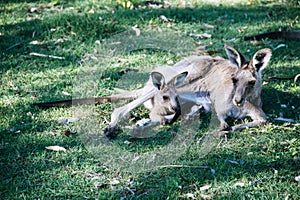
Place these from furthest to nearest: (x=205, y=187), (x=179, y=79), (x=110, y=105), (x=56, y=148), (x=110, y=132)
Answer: (x=110, y=105) → (x=179, y=79) → (x=110, y=132) → (x=56, y=148) → (x=205, y=187)

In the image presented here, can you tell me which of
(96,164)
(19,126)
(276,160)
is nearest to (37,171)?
(96,164)

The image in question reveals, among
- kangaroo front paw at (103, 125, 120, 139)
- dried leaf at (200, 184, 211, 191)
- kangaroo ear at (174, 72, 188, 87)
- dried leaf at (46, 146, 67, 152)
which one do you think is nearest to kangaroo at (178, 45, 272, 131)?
kangaroo ear at (174, 72, 188, 87)

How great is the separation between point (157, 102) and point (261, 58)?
3.29 feet

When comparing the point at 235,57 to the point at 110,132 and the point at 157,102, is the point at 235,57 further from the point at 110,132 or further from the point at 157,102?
the point at 110,132

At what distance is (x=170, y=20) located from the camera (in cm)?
739

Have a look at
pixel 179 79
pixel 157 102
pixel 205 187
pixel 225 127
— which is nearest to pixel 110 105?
pixel 157 102

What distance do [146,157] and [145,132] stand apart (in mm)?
399

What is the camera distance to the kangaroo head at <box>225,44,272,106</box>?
4.80m

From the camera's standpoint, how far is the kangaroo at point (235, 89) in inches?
191

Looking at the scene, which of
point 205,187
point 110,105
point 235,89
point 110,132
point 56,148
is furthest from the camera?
point 110,105

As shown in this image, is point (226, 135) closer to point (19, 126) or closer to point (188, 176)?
point (188, 176)

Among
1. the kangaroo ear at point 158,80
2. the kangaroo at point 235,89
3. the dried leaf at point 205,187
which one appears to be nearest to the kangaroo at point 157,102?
the kangaroo ear at point 158,80

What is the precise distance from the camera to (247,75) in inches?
192

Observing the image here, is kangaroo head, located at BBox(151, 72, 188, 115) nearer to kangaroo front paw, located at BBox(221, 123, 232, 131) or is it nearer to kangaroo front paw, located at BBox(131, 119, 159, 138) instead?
kangaroo front paw, located at BBox(131, 119, 159, 138)
